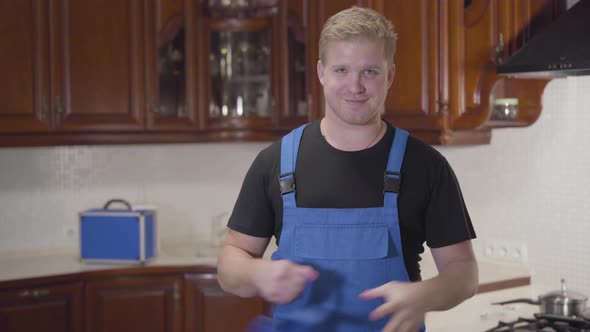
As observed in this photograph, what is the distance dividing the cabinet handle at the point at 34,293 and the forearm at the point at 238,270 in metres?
1.64

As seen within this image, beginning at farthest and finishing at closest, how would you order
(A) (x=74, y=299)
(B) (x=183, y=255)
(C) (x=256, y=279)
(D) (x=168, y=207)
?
(D) (x=168, y=207)
(B) (x=183, y=255)
(A) (x=74, y=299)
(C) (x=256, y=279)

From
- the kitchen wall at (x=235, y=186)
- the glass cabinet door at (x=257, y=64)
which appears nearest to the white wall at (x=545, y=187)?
the kitchen wall at (x=235, y=186)

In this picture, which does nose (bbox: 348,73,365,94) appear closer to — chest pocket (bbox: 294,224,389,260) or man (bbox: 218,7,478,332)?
man (bbox: 218,7,478,332)

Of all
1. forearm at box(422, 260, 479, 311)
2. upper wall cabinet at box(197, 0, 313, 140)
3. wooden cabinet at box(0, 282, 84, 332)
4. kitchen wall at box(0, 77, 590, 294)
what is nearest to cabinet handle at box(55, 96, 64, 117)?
kitchen wall at box(0, 77, 590, 294)

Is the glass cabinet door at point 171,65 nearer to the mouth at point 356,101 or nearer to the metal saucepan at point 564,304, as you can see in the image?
the metal saucepan at point 564,304

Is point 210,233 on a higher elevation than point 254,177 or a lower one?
lower

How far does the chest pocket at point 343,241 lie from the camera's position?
62.6 inches

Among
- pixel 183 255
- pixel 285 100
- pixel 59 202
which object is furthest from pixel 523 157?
pixel 59 202

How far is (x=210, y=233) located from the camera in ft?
13.1

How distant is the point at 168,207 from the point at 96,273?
A: 31.1 inches

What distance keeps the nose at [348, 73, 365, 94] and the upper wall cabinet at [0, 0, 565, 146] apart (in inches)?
53.2

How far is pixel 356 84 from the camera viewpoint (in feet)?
4.99

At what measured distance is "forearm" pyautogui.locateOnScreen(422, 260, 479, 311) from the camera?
4.71ft

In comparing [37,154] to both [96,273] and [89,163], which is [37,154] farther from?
[96,273]
